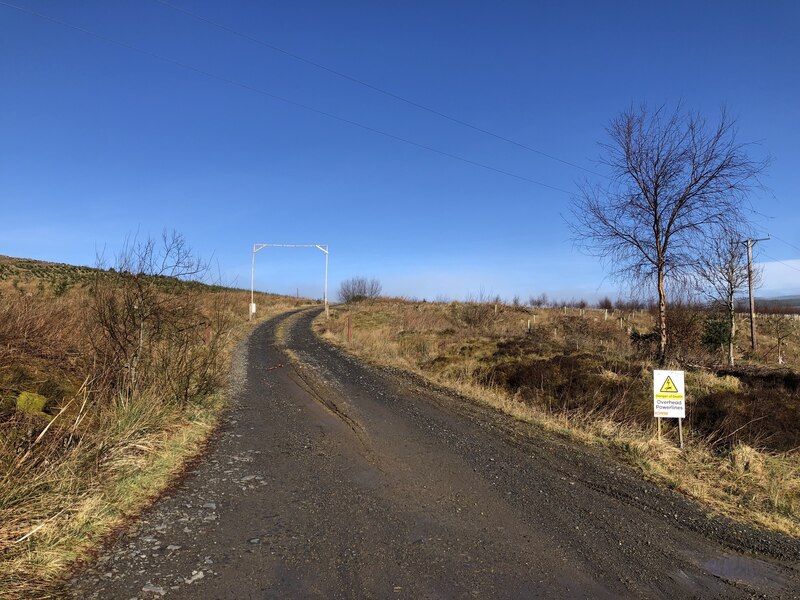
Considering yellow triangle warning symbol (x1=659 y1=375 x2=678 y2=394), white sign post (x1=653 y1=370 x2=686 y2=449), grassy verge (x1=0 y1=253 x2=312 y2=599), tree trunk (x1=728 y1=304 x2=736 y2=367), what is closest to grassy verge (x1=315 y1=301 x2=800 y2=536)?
white sign post (x1=653 y1=370 x2=686 y2=449)

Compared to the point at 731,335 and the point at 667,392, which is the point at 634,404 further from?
the point at 731,335

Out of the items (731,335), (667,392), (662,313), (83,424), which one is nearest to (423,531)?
(83,424)

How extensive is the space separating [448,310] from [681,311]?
2511 cm

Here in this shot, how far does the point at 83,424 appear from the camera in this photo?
5.89 m

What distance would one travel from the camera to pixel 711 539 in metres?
4.73

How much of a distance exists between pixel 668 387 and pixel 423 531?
5.92 meters

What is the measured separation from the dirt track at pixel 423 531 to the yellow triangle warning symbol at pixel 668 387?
203 centimetres

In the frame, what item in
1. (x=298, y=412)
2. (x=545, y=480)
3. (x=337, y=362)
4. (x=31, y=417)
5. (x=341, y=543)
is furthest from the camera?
(x=337, y=362)

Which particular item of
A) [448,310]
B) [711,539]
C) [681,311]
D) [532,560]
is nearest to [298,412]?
[532,560]

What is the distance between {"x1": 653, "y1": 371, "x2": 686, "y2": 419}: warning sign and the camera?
27.7 ft

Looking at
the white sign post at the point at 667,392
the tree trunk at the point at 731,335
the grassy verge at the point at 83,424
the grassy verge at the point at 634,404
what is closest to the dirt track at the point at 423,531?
the grassy verge at the point at 83,424

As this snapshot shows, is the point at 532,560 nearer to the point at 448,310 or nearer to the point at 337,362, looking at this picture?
the point at 337,362

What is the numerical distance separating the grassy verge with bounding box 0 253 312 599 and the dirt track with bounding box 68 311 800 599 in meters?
0.32

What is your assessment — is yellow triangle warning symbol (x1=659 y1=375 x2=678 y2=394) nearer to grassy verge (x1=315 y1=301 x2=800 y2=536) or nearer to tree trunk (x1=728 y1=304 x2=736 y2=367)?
grassy verge (x1=315 y1=301 x2=800 y2=536)
